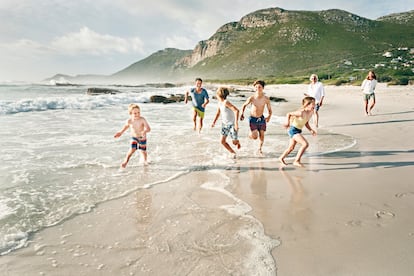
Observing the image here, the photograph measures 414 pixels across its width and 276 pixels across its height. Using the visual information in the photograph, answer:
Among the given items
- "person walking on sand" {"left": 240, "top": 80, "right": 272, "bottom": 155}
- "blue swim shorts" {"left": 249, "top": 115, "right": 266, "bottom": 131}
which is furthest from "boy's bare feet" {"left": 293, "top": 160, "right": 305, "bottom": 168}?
"blue swim shorts" {"left": 249, "top": 115, "right": 266, "bottom": 131}

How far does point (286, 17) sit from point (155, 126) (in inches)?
7112

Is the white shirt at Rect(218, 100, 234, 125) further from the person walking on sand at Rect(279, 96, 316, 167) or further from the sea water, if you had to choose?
the person walking on sand at Rect(279, 96, 316, 167)

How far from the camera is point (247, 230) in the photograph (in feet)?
11.2

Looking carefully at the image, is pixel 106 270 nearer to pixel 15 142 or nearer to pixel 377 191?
pixel 377 191

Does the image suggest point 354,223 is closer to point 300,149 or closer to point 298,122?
point 300,149

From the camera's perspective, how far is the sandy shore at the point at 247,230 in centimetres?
271

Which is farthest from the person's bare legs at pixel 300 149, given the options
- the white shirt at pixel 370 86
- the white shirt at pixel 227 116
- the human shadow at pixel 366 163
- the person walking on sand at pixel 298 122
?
the white shirt at pixel 370 86

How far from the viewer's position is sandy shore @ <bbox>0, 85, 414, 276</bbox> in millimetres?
2713

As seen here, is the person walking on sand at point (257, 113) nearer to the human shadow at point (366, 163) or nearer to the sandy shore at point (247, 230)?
the human shadow at point (366, 163)

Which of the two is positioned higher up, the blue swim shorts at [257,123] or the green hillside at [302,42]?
the green hillside at [302,42]

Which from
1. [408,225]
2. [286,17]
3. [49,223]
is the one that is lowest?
[49,223]

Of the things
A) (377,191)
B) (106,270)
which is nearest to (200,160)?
(377,191)

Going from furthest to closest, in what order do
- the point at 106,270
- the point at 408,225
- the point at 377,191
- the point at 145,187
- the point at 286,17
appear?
the point at 286,17 → the point at 145,187 → the point at 377,191 → the point at 408,225 → the point at 106,270

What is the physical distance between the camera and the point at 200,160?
690 cm
